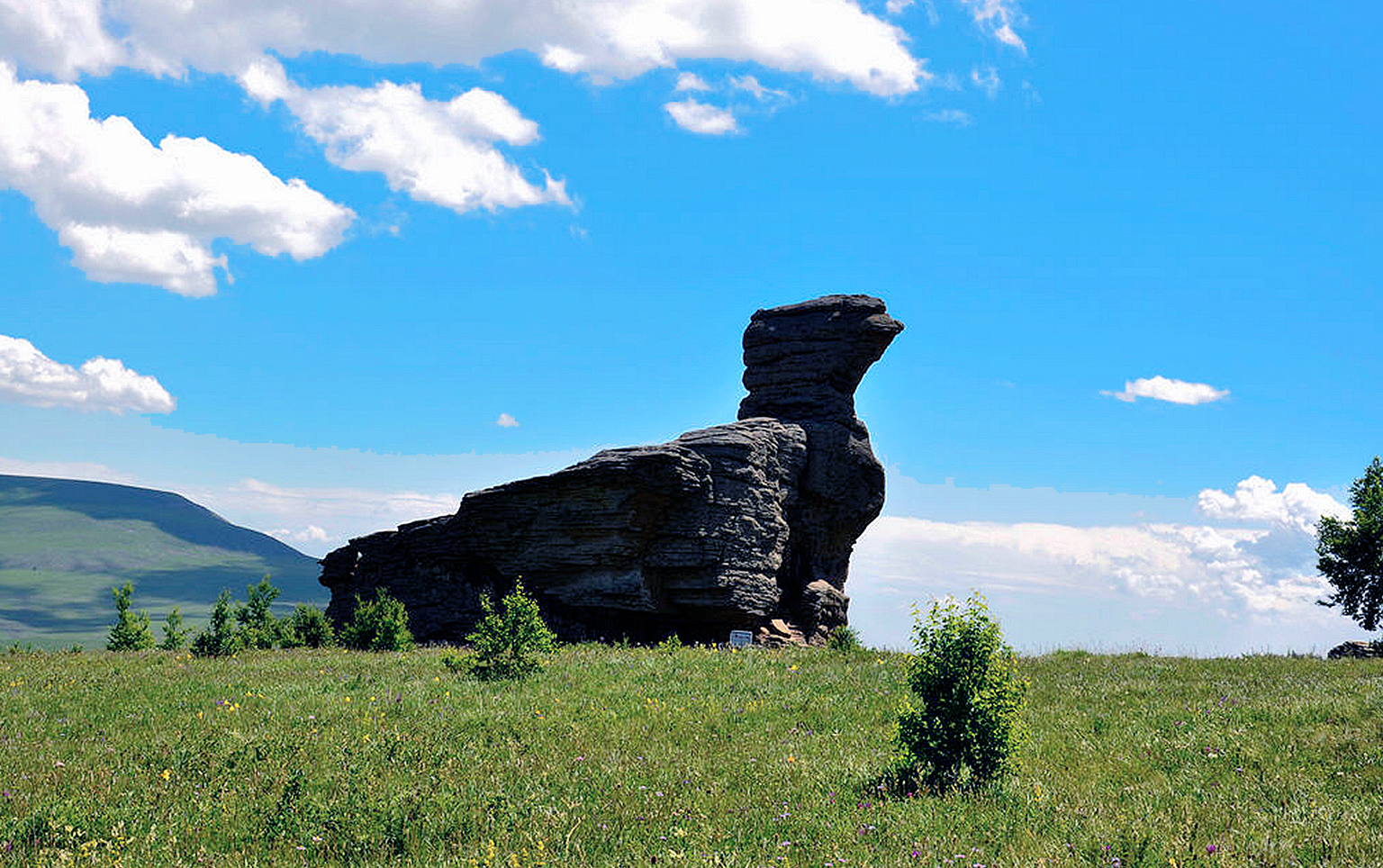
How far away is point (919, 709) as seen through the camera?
1055 cm

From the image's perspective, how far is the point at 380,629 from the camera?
95.9 feet

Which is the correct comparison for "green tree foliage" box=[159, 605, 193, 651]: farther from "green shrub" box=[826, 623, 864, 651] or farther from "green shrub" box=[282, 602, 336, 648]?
"green shrub" box=[826, 623, 864, 651]

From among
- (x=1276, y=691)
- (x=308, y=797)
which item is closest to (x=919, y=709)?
(x=308, y=797)

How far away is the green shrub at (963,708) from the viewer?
9.91 metres

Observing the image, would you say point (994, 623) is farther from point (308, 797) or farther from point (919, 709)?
point (308, 797)

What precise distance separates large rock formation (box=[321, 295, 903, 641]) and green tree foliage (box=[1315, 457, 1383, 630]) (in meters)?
21.0

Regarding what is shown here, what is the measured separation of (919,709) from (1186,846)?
11.3 feet

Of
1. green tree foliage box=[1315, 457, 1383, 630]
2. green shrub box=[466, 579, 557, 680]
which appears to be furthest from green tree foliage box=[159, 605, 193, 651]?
green tree foliage box=[1315, 457, 1383, 630]

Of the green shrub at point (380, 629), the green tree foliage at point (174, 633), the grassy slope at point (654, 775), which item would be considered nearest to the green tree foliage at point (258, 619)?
the green tree foliage at point (174, 633)

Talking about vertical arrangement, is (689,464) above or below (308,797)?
above

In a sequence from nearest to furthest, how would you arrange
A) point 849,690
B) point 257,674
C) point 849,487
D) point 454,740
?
1. point 454,740
2. point 849,690
3. point 257,674
4. point 849,487

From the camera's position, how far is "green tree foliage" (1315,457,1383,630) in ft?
126

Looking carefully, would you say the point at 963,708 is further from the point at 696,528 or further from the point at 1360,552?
the point at 1360,552

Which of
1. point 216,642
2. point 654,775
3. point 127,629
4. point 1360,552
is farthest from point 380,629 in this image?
point 1360,552
